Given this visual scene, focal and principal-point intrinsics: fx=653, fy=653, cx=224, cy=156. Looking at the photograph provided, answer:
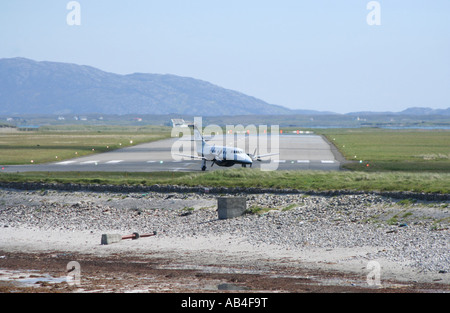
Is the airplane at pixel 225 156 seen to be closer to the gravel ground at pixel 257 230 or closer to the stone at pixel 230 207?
the gravel ground at pixel 257 230

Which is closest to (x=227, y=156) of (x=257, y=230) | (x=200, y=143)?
(x=200, y=143)

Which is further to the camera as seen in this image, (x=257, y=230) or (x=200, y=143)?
(x=200, y=143)

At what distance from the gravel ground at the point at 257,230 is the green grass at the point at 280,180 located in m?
2.90

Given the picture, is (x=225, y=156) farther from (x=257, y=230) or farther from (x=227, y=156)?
(x=257, y=230)

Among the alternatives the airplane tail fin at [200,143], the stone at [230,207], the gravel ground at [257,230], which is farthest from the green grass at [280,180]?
the stone at [230,207]

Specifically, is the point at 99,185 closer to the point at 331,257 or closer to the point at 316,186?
the point at 316,186

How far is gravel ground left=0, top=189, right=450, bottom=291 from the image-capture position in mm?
29984

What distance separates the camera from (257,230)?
37.8 meters

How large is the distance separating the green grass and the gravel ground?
2903mm

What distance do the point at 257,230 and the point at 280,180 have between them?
60.4 feet

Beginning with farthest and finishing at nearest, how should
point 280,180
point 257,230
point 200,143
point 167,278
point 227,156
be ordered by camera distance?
point 200,143
point 227,156
point 280,180
point 257,230
point 167,278

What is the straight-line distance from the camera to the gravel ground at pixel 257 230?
98.4 ft
